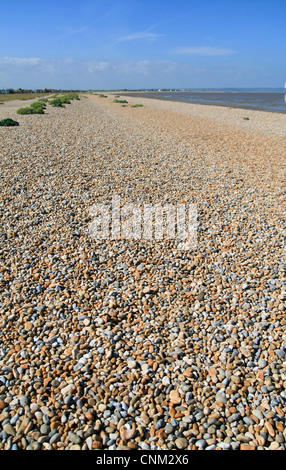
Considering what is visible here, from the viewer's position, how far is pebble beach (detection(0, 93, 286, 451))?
2.93m

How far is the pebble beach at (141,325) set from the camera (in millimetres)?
2928

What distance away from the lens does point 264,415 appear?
302cm

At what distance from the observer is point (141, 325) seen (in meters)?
4.14

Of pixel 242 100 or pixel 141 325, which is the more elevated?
pixel 242 100

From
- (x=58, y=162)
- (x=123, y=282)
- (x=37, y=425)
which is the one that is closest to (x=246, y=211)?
(x=123, y=282)

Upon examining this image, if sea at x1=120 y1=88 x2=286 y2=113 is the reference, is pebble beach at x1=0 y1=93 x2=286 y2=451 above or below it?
below

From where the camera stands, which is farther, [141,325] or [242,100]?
[242,100]

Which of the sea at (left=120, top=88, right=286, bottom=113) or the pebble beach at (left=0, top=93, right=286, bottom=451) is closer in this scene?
the pebble beach at (left=0, top=93, right=286, bottom=451)
